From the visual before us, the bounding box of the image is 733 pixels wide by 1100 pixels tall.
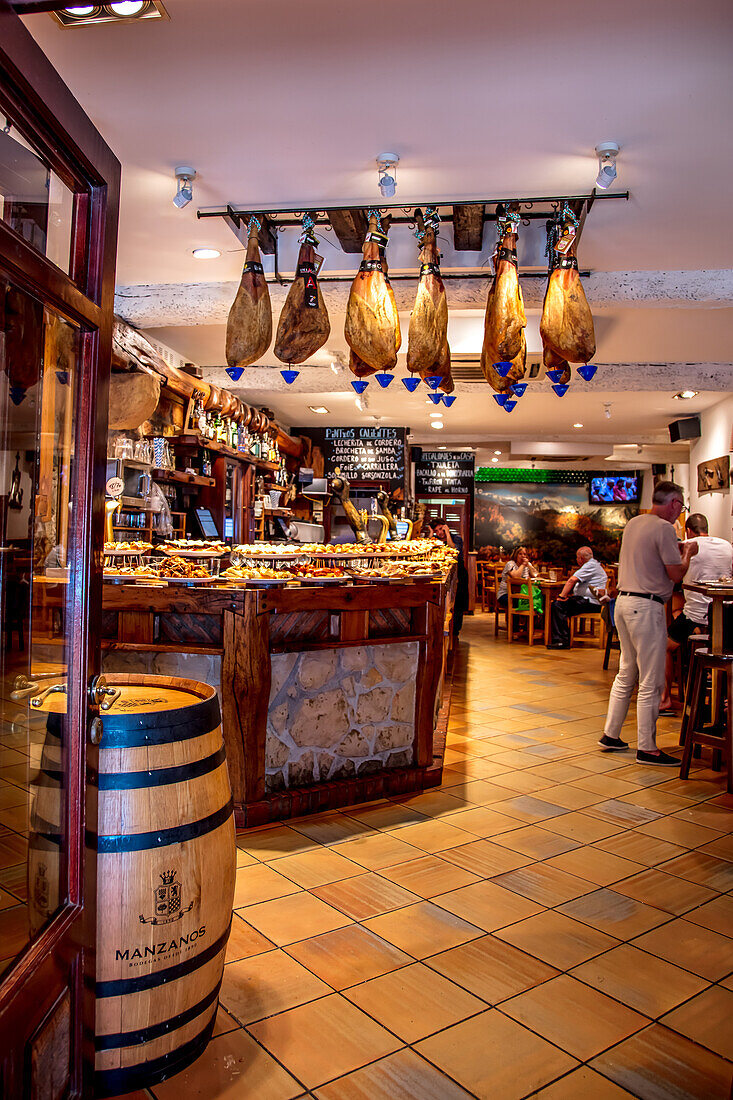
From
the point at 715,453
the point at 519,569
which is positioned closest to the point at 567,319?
the point at 715,453

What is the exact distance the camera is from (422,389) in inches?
404

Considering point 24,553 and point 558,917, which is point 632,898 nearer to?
point 558,917

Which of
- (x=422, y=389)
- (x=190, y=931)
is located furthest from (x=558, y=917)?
(x=422, y=389)

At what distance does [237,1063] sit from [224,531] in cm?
747

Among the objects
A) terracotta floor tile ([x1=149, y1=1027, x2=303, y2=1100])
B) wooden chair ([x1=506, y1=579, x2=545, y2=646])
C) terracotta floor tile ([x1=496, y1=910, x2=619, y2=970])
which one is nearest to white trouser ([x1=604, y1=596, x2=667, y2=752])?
terracotta floor tile ([x1=496, y1=910, x2=619, y2=970])

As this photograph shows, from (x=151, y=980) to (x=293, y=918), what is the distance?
42.7 inches

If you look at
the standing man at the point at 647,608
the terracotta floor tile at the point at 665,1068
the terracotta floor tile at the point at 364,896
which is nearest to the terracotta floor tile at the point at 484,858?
the terracotta floor tile at the point at 364,896

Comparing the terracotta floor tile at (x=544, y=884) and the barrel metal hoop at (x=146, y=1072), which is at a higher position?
the barrel metal hoop at (x=146, y=1072)

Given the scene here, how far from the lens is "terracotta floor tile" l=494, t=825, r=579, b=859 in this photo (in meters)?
3.47

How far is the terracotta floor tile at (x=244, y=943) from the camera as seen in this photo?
256 cm

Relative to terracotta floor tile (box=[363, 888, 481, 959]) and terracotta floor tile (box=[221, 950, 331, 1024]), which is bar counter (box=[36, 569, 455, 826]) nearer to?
terracotta floor tile (box=[363, 888, 481, 959])

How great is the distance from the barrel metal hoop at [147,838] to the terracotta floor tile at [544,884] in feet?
5.51

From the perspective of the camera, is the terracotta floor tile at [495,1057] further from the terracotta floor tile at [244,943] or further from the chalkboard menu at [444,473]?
the chalkboard menu at [444,473]

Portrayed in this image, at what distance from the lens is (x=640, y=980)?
2.44 meters
